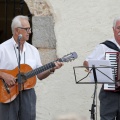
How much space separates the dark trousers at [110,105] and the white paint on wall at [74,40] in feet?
3.47

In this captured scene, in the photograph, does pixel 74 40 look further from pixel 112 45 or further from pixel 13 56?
pixel 13 56

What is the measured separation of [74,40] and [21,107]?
65.5 inches

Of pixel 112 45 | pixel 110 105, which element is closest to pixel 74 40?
pixel 112 45

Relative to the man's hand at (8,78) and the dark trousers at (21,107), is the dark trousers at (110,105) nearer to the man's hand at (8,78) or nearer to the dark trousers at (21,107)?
the dark trousers at (21,107)

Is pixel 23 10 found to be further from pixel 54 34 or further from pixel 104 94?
pixel 104 94

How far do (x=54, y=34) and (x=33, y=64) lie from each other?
1397 millimetres

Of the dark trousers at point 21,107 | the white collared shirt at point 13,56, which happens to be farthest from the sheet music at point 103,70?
the dark trousers at point 21,107

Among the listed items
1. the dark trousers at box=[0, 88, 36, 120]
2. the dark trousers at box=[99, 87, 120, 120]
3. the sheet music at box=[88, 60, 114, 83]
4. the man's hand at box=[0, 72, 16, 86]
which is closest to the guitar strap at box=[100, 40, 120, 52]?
the sheet music at box=[88, 60, 114, 83]

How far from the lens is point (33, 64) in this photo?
4625mm

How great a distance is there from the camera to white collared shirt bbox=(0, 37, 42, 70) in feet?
14.9

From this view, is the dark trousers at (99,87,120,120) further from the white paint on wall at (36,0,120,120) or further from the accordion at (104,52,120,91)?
the white paint on wall at (36,0,120,120)

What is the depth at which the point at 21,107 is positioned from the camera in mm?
4586

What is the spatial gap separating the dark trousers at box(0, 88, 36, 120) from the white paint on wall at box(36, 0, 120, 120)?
1.23m

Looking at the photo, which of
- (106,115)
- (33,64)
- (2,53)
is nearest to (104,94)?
(106,115)
